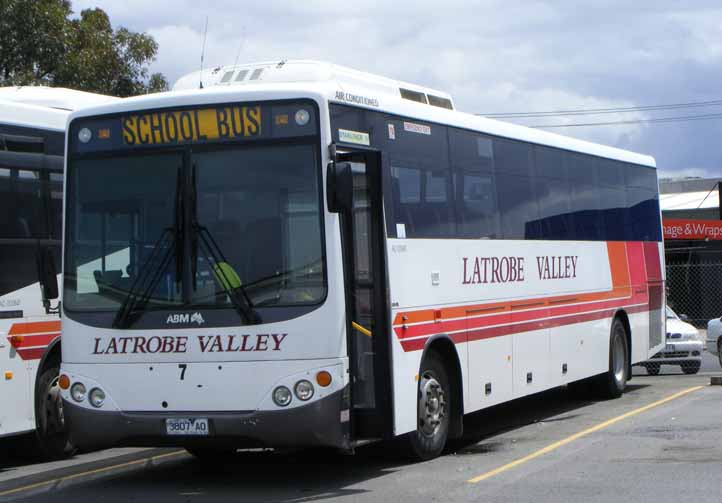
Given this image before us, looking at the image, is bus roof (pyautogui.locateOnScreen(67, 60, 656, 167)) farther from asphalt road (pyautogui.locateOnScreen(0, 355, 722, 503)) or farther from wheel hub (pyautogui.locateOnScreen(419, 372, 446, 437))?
asphalt road (pyautogui.locateOnScreen(0, 355, 722, 503))

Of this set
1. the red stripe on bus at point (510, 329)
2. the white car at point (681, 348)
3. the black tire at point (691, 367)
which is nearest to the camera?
the red stripe on bus at point (510, 329)

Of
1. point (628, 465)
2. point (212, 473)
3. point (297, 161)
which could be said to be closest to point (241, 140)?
point (297, 161)

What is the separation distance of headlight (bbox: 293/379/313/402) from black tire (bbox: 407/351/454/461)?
1.87 m

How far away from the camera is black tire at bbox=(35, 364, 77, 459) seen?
13.1 meters

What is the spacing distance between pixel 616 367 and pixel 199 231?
9907 mm

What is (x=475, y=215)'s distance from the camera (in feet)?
44.2

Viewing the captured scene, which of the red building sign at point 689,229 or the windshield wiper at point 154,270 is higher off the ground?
the red building sign at point 689,229

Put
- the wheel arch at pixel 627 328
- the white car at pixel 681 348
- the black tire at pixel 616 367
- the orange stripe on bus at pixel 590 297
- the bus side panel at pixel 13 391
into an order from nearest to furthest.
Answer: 1. the orange stripe on bus at pixel 590 297
2. the bus side panel at pixel 13 391
3. the black tire at pixel 616 367
4. the wheel arch at pixel 627 328
5. the white car at pixel 681 348

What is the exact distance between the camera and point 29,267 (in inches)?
505

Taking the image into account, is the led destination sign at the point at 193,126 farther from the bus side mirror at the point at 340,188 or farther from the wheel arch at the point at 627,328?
the wheel arch at the point at 627,328

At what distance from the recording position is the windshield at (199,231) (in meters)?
10.4

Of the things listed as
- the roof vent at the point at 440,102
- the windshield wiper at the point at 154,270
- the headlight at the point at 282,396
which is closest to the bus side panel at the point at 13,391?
the windshield wiper at the point at 154,270

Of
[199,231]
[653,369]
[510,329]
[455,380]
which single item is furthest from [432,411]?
[653,369]

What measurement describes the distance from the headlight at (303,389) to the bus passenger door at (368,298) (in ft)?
1.58
